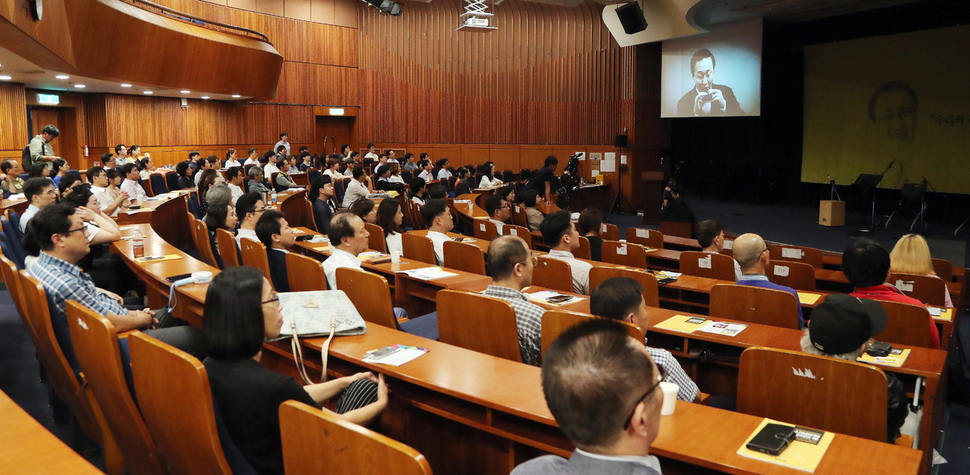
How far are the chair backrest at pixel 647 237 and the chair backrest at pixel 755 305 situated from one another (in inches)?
125

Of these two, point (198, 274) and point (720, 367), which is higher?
point (198, 274)

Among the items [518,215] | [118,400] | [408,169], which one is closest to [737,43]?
[518,215]

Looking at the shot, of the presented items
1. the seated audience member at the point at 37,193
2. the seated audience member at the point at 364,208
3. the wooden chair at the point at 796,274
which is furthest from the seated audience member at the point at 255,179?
the wooden chair at the point at 796,274

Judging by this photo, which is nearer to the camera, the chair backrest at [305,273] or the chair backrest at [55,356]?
the chair backrest at [55,356]

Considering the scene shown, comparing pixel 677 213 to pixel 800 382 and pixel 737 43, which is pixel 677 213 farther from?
pixel 800 382

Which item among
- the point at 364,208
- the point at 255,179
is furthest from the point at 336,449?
the point at 255,179

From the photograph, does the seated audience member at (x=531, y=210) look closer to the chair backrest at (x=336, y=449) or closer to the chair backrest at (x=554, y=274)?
the chair backrest at (x=554, y=274)

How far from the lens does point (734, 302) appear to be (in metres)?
3.90

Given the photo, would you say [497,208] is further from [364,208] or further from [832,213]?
[832,213]

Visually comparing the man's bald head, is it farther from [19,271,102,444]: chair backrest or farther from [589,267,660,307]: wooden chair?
[19,271,102,444]: chair backrest

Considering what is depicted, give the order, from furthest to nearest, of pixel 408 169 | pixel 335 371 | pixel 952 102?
pixel 408 169
pixel 952 102
pixel 335 371

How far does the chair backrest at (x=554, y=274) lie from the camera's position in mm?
4715

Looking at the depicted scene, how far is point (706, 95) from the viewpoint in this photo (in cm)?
1348

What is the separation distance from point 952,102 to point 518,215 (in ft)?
27.0
